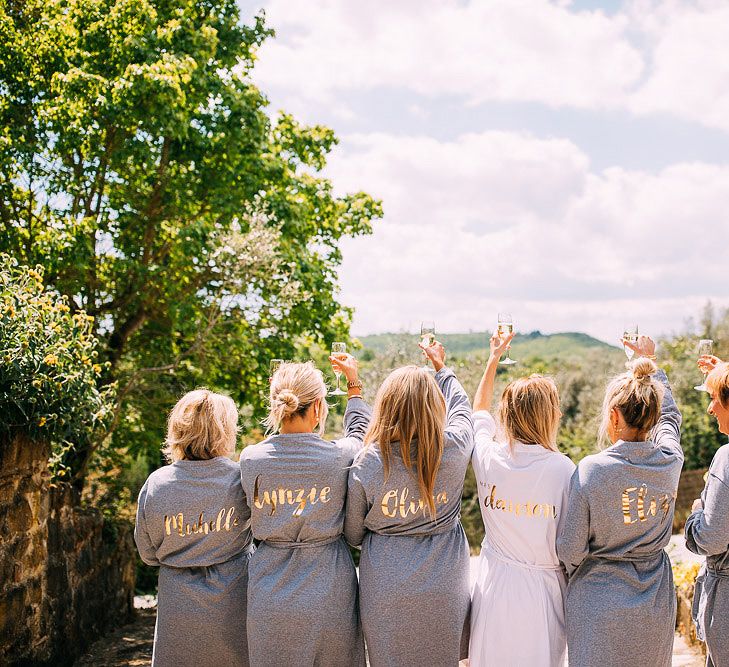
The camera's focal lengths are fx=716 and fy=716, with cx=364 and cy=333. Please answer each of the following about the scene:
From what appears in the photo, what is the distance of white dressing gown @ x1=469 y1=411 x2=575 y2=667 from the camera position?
132 inches

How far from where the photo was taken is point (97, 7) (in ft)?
31.0

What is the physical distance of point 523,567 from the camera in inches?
135

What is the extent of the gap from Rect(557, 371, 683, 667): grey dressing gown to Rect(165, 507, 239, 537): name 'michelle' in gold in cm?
160

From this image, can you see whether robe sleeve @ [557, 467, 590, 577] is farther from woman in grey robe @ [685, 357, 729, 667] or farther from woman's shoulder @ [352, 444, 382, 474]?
woman's shoulder @ [352, 444, 382, 474]

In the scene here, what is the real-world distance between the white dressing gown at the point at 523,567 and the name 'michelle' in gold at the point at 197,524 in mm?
1284

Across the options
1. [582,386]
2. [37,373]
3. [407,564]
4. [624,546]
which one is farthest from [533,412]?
[582,386]

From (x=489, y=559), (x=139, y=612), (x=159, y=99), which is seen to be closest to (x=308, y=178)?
(x=159, y=99)

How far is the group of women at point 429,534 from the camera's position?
3.25 meters

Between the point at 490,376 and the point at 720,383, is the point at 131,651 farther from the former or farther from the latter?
the point at 720,383

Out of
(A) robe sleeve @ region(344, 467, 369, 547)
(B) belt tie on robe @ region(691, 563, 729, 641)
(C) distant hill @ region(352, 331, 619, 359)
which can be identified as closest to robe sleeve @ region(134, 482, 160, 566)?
(A) robe sleeve @ region(344, 467, 369, 547)

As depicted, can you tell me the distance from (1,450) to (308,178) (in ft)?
26.7

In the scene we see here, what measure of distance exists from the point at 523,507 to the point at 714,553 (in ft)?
2.88

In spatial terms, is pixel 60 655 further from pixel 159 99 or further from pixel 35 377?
pixel 159 99

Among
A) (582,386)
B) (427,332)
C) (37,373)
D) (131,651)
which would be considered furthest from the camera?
(582,386)
